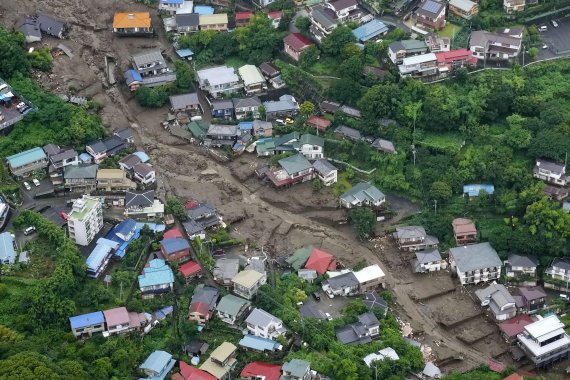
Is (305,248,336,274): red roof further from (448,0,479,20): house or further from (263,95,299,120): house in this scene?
(448,0,479,20): house

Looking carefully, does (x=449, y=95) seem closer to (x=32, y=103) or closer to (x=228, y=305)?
(x=228, y=305)

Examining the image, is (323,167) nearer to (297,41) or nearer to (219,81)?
(219,81)

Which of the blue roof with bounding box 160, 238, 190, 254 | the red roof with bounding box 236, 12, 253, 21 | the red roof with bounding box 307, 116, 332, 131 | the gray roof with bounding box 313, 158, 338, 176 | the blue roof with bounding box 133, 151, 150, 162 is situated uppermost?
the red roof with bounding box 236, 12, 253, 21

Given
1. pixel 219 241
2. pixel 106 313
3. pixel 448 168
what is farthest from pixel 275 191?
pixel 106 313

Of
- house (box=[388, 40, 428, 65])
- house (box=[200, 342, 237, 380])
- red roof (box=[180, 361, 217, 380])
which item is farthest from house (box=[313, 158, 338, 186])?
red roof (box=[180, 361, 217, 380])

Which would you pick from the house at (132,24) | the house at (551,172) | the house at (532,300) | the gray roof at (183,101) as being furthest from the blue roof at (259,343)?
the house at (132,24)
